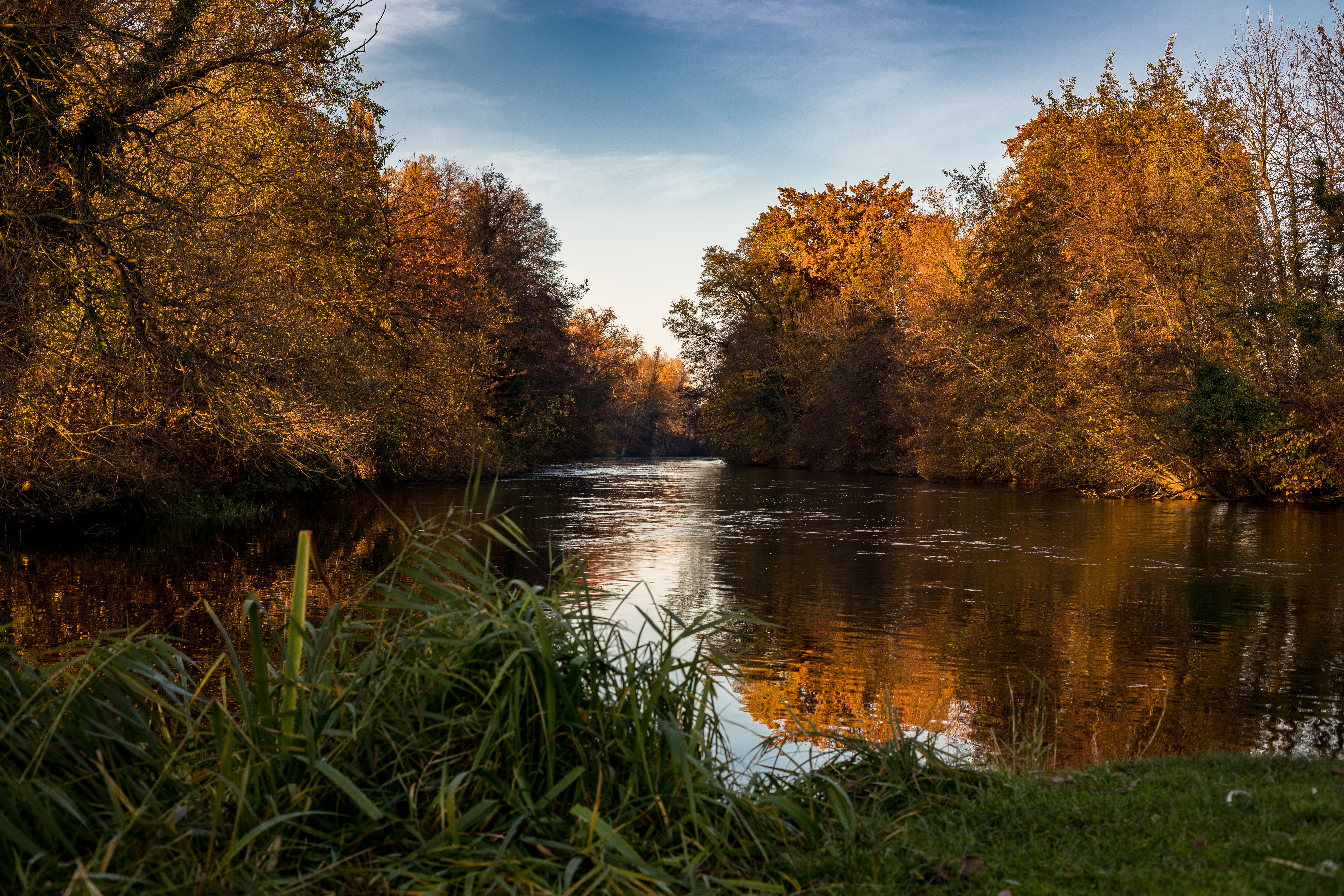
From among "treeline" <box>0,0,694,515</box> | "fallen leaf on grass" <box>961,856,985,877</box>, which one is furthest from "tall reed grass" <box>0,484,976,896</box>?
"treeline" <box>0,0,694,515</box>

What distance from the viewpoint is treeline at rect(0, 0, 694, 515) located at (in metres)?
10.2

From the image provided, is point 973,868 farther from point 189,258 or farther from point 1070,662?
point 189,258

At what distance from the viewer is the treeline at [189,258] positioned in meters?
10.2

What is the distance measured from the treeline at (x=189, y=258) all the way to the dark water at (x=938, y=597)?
5.84 ft

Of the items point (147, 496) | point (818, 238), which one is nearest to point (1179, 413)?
point (147, 496)

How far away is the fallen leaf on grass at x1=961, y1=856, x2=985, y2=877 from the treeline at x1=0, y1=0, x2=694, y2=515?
7.20 ft

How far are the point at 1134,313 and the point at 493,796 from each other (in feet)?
93.8

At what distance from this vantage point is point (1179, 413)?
24578mm

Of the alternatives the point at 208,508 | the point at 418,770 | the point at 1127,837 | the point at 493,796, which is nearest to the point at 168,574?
the point at 208,508

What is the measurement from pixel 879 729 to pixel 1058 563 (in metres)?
10.8

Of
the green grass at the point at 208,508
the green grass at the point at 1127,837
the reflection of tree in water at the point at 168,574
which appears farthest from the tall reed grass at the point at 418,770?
the green grass at the point at 208,508

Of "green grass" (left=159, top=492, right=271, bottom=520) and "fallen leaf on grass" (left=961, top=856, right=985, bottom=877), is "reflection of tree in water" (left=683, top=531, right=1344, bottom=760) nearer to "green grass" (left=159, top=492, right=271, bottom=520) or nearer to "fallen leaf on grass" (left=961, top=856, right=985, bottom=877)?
"fallen leaf on grass" (left=961, top=856, right=985, bottom=877)

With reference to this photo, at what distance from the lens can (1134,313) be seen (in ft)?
90.4

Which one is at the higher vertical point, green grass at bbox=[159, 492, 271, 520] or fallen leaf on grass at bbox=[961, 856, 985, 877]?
fallen leaf on grass at bbox=[961, 856, 985, 877]
